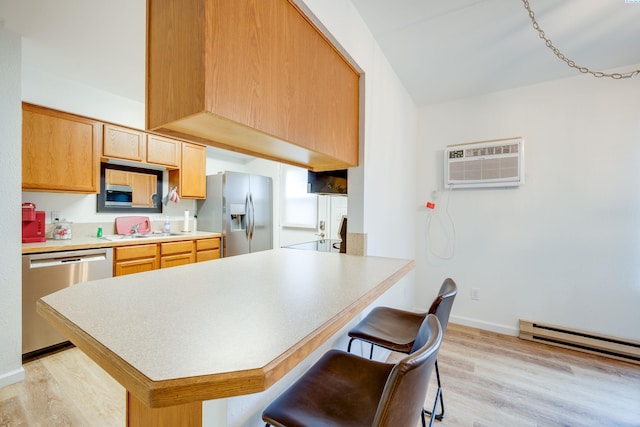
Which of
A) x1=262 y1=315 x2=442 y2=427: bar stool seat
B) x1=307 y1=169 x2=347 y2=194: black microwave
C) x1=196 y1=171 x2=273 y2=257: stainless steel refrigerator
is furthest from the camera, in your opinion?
x1=196 y1=171 x2=273 y2=257: stainless steel refrigerator

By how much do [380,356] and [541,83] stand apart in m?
2.91

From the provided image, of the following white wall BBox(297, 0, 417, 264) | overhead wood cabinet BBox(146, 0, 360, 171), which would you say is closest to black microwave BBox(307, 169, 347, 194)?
white wall BBox(297, 0, 417, 264)

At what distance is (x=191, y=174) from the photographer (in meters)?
3.52

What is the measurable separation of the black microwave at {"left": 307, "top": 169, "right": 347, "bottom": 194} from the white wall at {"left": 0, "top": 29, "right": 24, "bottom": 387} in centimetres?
211

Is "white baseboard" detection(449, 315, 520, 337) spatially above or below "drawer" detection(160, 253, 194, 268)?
below

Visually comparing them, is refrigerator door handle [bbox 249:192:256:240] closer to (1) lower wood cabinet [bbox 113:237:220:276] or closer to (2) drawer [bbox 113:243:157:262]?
(1) lower wood cabinet [bbox 113:237:220:276]

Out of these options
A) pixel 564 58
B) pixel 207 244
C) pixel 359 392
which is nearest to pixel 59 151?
pixel 207 244

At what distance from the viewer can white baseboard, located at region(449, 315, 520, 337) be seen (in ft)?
8.45

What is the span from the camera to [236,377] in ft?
1.45

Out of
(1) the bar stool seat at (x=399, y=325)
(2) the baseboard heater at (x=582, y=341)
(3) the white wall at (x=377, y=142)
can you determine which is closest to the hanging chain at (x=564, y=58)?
(3) the white wall at (x=377, y=142)

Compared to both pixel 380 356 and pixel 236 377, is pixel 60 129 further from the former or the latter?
pixel 380 356

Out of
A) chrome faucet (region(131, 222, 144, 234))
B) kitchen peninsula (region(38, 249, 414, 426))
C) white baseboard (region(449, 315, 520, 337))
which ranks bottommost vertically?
white baseboard (region(449, 315, 520, 337))

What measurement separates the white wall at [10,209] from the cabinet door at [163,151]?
1.25 metres

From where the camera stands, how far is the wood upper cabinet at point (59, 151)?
221 cm
